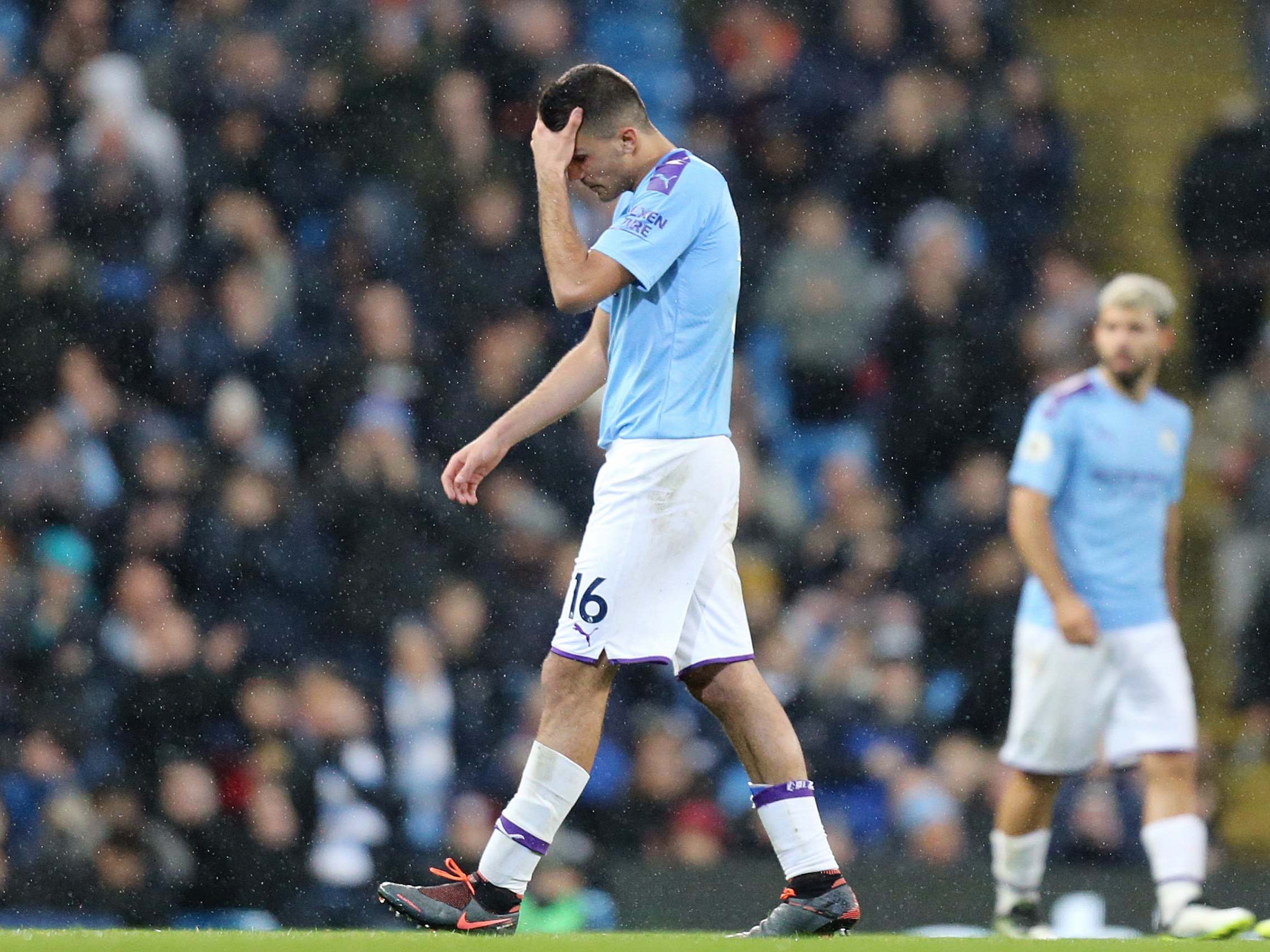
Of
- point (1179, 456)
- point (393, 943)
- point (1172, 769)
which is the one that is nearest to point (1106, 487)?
point (1179, 456)

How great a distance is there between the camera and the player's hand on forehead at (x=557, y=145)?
4.57m

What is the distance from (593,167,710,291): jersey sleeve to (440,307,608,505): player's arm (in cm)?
33

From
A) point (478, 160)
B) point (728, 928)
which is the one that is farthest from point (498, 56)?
point (728, 928)

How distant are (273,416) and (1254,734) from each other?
5213mm

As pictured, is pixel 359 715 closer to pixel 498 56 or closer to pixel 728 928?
pixel 728 928

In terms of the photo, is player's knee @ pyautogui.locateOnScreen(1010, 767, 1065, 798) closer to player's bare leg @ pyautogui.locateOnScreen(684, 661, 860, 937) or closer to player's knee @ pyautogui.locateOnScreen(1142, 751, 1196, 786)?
player's knee @ pyautogui.locateOnScreen(1142, 751, 1196, 786)

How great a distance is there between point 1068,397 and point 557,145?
2772mm

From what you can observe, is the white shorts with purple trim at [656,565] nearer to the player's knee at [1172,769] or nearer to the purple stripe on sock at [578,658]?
the purple stripe on sock at [578,658]

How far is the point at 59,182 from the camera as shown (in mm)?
9344

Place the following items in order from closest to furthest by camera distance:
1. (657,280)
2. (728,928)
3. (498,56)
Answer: (657,280) → (728,928) → (498,56)

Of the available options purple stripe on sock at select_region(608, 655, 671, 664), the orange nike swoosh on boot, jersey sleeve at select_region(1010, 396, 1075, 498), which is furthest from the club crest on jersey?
the orange nike swoosh on boot

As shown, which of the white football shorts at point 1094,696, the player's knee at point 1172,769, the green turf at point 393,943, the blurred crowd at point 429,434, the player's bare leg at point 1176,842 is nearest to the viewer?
the green turf at point 393,943

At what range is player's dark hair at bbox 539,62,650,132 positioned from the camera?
15.2 feet

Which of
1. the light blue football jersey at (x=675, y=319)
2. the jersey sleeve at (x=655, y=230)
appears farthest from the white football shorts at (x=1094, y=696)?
the jersey sleeve at (x=655, y=230)
